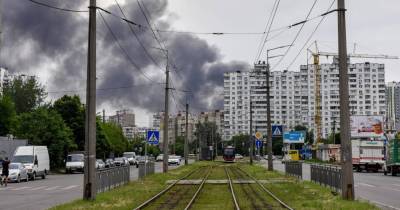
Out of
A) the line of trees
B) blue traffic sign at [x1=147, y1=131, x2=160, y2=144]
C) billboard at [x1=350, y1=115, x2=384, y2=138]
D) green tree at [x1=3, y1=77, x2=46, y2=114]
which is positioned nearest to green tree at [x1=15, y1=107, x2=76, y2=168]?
the line of trees

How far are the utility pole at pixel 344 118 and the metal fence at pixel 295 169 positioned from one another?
765 inches

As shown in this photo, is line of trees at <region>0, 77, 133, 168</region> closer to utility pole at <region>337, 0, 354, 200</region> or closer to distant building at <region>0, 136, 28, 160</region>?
distant building at <region>0, 136, 28, 160</region>

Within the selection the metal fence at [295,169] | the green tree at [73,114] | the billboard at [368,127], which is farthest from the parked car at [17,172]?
the billboard at [368,127]

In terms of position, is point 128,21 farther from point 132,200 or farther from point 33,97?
point 33,97

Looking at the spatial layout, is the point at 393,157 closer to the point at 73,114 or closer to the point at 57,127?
the point at 57,127

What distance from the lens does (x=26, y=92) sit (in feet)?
428

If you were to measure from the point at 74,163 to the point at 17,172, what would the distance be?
2028 centimetres

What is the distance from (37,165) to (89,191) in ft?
94.8

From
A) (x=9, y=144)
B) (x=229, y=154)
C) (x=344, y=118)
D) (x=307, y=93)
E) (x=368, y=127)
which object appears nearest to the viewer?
(x=344, y=118)

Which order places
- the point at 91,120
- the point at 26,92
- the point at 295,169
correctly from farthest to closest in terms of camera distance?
the point at 26,92, the point at 295,169, the point at 91,120

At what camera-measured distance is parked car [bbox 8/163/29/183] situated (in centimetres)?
4503

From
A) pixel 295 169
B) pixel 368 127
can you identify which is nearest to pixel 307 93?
pixel 368 127

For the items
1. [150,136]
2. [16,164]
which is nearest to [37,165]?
[16,164]

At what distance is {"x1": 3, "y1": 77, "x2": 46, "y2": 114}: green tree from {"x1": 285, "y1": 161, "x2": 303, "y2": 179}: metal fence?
88.2 m
